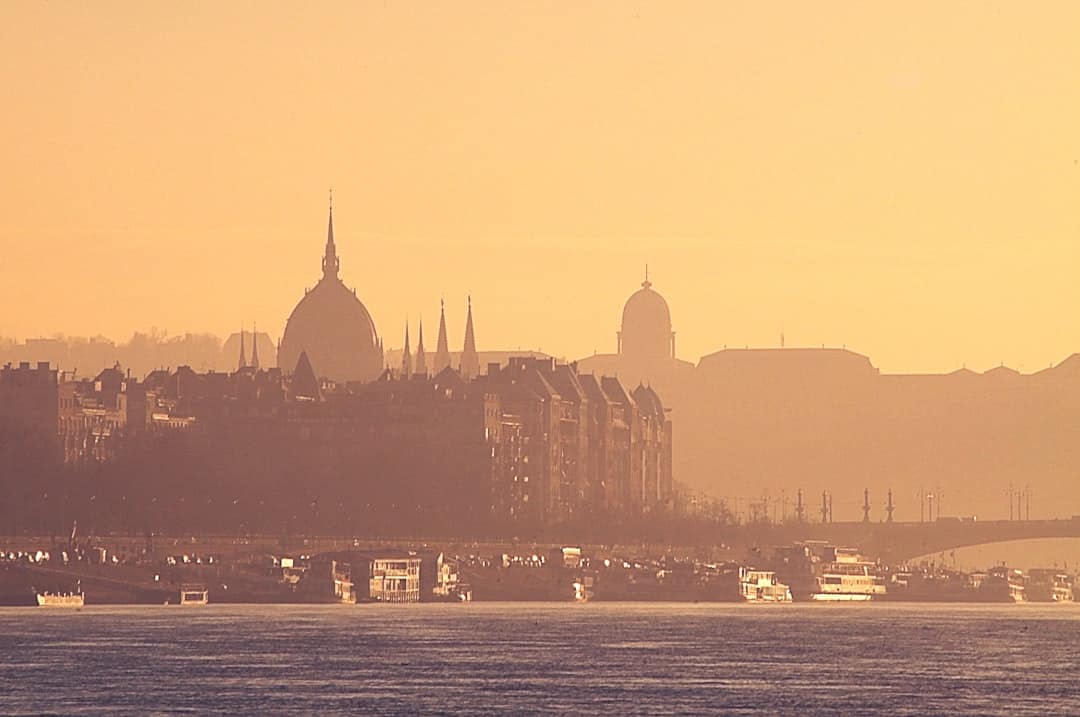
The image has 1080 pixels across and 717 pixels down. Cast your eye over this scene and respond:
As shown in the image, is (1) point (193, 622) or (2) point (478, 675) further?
(1) point (193, 622)

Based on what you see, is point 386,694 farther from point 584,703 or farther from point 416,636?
point 416,636

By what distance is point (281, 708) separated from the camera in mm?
128250

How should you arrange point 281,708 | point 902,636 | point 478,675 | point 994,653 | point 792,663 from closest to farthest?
point 281,708 < point 478,675 < point 792,663 < point 994,653 < point 902,636

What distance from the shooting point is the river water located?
13088 centimetres

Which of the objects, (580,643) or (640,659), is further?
(580,643)

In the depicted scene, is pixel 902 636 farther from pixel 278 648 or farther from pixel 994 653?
pixel 278 648

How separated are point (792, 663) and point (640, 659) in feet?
21.2

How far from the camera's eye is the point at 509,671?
150 meters

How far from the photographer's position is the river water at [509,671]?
131 metres

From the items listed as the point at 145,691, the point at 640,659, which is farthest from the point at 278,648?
the point at 145,691

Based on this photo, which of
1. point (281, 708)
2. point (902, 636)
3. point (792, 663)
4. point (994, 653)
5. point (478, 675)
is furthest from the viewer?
point (902, 636)

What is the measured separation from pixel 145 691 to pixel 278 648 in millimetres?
30502

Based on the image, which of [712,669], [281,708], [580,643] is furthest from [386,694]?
[580,643]

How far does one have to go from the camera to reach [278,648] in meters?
167
